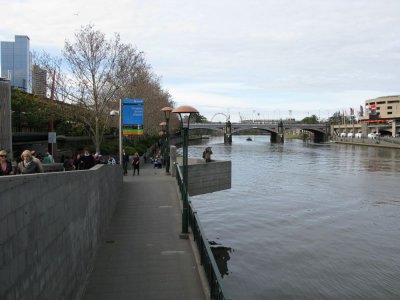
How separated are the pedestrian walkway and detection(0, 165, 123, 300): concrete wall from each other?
0.60m

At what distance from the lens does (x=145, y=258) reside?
12.8 meters

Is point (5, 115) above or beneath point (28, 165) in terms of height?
above

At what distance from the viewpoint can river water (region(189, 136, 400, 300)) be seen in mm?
13766

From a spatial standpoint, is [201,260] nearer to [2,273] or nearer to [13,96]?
[2,273]

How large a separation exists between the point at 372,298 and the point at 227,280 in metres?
4.15

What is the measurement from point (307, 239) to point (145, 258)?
8382mm

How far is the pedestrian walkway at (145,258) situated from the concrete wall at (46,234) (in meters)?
0.60

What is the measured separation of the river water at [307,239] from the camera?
13766 mm

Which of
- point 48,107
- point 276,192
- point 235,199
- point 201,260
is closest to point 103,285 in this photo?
point 201,260

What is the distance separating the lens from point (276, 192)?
3219cm

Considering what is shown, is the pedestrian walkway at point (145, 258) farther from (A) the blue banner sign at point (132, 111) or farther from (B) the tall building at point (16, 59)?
(B) the tall building at point (16, 59)

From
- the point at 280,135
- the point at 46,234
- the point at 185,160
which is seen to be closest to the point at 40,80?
the point at 185,160

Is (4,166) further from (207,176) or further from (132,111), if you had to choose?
(132,111)

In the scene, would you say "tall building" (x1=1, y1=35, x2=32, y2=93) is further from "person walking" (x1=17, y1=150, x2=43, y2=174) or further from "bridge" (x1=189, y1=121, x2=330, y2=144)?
"person walking" (x1=17, y1=150, x2=43, y2=174)
